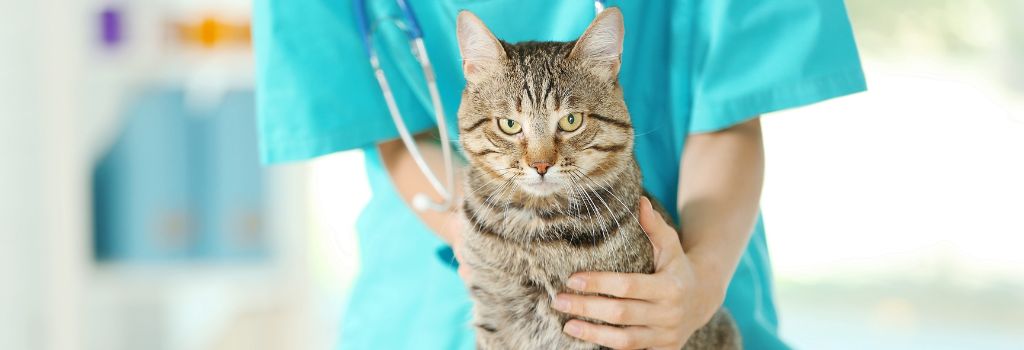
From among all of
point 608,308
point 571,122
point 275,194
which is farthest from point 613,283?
point 275,194

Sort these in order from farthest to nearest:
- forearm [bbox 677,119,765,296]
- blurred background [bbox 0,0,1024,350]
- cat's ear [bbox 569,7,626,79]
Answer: blurred background [bbox 0,0,1024,350] → forearm [bbox 677,119,765,296] → cat's ear [bbox 569,7,626,79]

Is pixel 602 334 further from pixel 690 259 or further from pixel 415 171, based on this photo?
pixel 415 171

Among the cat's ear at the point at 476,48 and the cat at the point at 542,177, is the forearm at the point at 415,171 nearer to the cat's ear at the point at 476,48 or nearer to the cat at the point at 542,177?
the cat at the point at 542,177

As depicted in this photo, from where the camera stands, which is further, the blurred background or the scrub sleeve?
the blurred background

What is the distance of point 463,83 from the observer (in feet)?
2.67

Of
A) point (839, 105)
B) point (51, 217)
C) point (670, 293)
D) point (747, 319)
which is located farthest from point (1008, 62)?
point (51, 217)

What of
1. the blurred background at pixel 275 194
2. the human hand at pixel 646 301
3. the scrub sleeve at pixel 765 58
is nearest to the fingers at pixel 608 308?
the human hand at pixel 646 301

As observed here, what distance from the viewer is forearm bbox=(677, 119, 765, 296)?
741 mm

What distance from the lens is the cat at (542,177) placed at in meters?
0.56

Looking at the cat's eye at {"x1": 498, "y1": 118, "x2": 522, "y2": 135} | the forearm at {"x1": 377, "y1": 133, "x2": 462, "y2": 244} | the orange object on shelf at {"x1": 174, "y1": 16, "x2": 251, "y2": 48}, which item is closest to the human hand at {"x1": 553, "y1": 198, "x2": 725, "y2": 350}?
the cat's eye at {"x1": 498, "y1": 118, "x2": 522, "y2": 135}

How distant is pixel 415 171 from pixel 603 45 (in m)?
0.41

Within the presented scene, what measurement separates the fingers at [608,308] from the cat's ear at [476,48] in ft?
0.53

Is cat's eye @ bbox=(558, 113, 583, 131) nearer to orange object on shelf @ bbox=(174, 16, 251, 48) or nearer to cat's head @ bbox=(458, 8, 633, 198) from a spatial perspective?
cat's head @ bbox=(458, 8, 633, 198)

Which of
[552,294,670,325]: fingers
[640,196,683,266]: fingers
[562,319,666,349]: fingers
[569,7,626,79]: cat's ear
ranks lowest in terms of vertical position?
[562,319,666,349]: fingers
